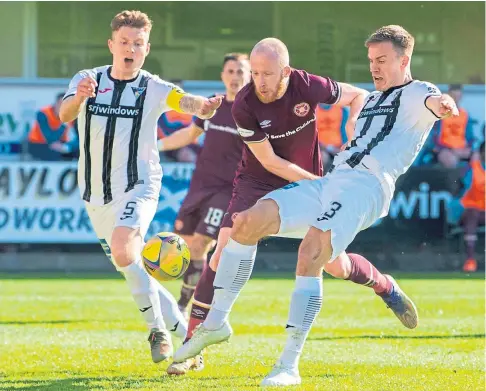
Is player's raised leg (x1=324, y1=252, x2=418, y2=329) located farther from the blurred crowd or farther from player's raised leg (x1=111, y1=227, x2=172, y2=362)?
the blurred crowd

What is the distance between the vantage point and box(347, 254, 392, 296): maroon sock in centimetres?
796

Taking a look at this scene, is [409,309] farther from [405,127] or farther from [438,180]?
[438,180]

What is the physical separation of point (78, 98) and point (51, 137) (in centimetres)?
1024

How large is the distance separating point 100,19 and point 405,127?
543 inches

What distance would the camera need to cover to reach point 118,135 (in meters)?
7.65

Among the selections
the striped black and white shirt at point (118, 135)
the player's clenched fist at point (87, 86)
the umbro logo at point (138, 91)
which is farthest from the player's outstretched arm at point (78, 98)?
the umbro logo at point (138, 91)

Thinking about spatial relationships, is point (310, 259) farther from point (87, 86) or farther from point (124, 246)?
point (87, 86)

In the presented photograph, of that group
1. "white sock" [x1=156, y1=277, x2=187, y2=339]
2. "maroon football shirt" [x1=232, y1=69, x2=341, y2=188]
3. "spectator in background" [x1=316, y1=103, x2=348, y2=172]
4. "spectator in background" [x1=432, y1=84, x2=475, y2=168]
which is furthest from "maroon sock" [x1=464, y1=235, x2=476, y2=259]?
"white sock" [x1=156, y1=277, x2=187, y2=339]

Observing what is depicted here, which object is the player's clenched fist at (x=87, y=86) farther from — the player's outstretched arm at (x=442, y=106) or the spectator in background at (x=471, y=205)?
the spectator in background at (x=471, y=205)

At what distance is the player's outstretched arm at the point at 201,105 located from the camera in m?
7.26

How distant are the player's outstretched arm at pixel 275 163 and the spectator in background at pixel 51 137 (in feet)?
33.8

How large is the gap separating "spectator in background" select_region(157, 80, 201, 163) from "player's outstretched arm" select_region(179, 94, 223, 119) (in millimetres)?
9325

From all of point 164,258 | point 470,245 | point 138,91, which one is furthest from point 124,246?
point 470,245

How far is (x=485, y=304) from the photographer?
12492mm
